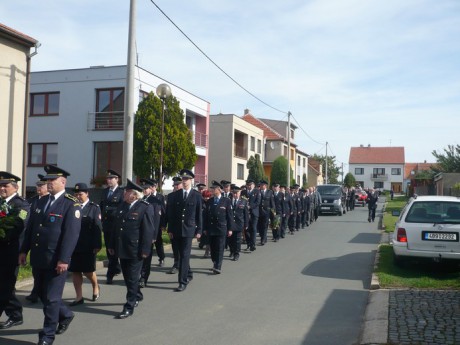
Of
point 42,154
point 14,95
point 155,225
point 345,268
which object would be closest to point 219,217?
point 155,225

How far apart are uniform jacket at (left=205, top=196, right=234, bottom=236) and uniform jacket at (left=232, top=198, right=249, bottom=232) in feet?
3.36

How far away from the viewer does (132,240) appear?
7.03 m

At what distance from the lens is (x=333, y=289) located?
8859mm

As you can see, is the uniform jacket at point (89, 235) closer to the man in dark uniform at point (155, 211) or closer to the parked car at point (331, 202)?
the man in dark uniform at point (155, 211)

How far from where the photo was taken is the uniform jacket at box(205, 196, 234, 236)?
10492 mm

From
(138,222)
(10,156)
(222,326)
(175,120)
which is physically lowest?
(222,326)

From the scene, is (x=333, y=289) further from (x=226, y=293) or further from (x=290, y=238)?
(x=290, y=238)

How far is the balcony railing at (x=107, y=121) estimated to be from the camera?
25.9 m

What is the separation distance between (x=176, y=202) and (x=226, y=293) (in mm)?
1872

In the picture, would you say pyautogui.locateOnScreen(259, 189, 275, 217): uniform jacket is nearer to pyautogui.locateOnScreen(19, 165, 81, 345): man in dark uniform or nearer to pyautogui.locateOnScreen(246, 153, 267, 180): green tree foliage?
pyautogui.locateOnScreen(19, 165, 81, 345): man in dark uniform

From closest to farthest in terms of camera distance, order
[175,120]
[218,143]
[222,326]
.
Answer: [222,326], [175,120], [218,143]

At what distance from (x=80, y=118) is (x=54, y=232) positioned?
2184 cm

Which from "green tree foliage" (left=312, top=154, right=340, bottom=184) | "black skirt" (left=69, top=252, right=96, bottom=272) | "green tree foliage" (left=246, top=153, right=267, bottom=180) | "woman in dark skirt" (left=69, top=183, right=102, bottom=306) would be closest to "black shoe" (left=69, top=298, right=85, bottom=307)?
"woman in dark skirt" (left=69, top=183, right=102, bottom=306)

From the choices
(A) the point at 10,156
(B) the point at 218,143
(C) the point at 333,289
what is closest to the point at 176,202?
(C) the point at 333,289
